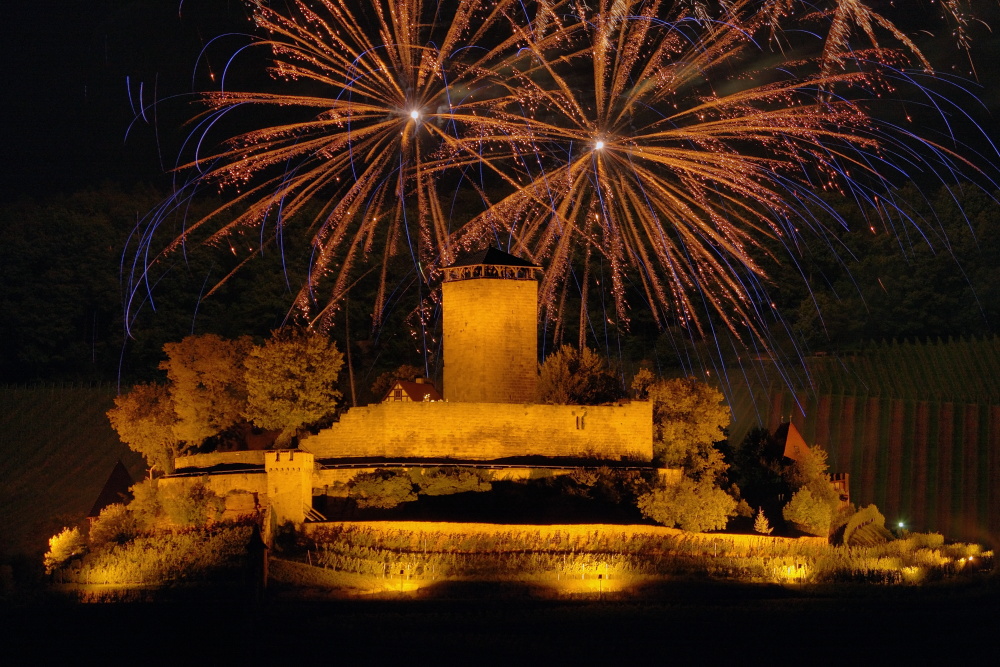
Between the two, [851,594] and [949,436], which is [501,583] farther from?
[949,436]

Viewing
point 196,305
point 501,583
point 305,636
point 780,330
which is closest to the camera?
point 305,636

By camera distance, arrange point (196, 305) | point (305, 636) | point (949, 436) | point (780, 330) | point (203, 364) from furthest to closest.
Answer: point (780, 330)
point (196, 305)
point (949, 436)
point (203, 364)
point (305, 636)

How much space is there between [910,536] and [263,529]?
2433 centimetres

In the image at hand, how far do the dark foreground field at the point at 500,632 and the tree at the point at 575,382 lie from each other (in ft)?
32.9

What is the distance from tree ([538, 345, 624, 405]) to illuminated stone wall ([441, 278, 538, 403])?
0.55m

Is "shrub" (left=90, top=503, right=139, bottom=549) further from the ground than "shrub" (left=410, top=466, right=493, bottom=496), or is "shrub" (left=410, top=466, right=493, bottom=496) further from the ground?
"shrub" (left=410, top=466, right=493, bottom=496)

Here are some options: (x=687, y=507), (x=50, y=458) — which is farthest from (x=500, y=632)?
(x=50, y=458)

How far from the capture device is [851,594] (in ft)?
155

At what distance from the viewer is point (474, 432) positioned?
169 feet

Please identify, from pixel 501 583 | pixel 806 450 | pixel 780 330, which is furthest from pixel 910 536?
pixel 780 330

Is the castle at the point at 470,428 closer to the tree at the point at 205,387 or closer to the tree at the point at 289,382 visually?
the tree at the point at 289,382

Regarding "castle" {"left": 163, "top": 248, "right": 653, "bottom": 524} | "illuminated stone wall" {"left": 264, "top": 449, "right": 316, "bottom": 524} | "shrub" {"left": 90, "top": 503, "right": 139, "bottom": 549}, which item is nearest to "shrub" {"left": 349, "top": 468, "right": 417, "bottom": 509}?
"castle" {"left": 163, "top": 248, "right": 653, "bottom": 524}

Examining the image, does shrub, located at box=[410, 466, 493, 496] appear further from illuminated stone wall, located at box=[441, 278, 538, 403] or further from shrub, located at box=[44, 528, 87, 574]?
shrub, located at box=[44, 528, 87, 574]

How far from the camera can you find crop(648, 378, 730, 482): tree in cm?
5325
